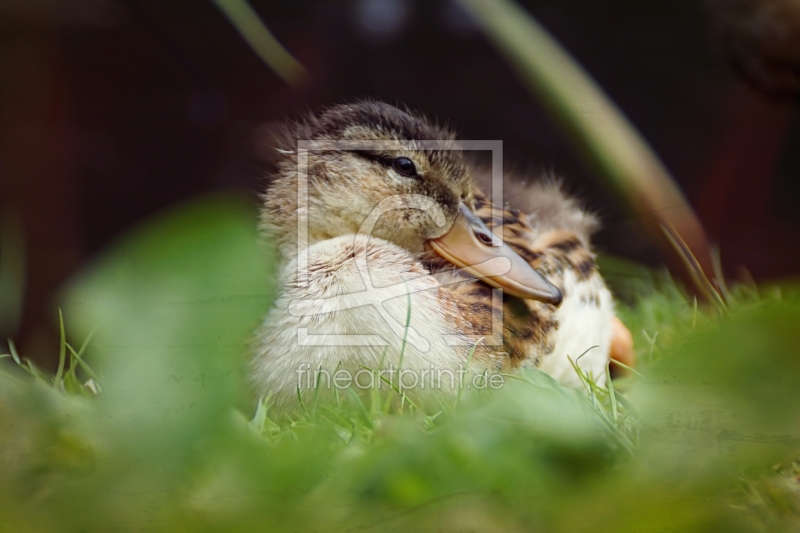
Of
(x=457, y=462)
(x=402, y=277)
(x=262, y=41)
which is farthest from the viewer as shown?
(x=402, y=277)

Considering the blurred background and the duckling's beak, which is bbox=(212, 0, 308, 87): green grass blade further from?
the duckling's beak

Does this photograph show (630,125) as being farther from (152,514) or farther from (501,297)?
(152,514)

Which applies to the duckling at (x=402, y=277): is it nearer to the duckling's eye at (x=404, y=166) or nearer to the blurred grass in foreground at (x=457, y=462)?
the duckling's eye at (x=404, y=166)

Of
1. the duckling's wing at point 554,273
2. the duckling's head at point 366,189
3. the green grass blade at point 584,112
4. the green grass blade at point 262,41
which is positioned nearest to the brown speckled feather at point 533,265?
the duckling's wing at point 554,273

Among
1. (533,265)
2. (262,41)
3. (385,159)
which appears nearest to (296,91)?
(262,41)

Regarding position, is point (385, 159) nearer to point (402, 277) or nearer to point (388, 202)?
point (388, 202)

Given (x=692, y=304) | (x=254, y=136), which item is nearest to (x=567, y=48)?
(x=254, y=136)

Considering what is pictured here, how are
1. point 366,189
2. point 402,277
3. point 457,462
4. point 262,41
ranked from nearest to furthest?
1. point 457,462
2. point 262,41
3. point 402,277
4. point 366,189
